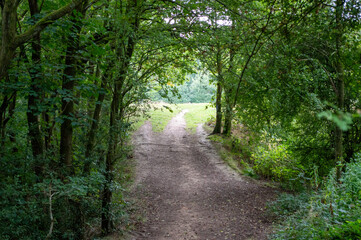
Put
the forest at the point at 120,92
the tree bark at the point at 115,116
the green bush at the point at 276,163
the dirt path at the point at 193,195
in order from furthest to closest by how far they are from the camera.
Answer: the green bush at the point at 276,163 < the dirt path at the point at 193,195 < the tree bark at the point at 115,116 < the forest at the point at 120,92

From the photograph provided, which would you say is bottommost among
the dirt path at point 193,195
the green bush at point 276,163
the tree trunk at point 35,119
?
the dirt path at point 193,195

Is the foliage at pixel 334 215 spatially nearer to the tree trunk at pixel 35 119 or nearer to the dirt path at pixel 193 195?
the dirt path at pixel 193 195

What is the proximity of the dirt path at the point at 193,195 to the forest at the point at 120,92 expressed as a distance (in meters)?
1.18

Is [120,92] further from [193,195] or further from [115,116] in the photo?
[193,195]

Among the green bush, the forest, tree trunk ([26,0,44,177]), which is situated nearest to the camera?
the forest

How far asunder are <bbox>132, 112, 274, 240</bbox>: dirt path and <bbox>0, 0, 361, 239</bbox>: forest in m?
1.18

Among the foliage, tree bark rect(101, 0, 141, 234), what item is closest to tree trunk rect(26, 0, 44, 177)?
tree bark rect(101, 0, 141, 234)

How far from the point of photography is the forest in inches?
160

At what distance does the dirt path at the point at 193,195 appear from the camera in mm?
6574

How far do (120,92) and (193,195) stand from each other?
5167 mm

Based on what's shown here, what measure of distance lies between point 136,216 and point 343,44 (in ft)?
22.6

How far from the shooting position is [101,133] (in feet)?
17.6

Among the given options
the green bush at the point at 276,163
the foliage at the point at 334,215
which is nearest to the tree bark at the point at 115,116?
the foliage at the point at 334,215

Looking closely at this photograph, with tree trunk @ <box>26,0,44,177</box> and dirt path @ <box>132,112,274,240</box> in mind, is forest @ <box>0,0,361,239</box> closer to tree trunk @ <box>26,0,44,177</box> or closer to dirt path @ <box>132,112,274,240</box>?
tree trunk @ <box>26,0,44,177</box>
